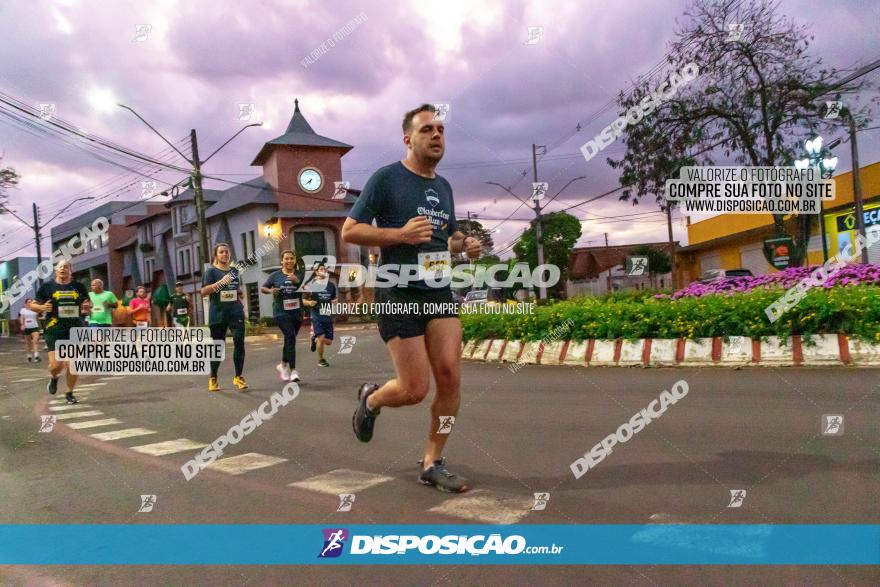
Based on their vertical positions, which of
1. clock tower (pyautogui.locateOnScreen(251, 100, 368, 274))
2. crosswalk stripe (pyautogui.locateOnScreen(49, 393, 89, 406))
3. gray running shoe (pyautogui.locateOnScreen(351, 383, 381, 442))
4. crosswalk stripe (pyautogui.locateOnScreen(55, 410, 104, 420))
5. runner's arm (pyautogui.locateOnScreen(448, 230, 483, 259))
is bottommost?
crosswalk stripe (pyautogui.locateOnScreen(55, 410, 104, 420))

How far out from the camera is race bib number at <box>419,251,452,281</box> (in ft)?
11.7

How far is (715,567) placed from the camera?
7.95 feet

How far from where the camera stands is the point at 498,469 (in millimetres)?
3932

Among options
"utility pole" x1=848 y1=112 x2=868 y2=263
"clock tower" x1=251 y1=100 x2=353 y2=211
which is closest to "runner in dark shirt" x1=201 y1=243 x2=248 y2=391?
"utility pole" x1=848 y1=112 x2=868 y2=263

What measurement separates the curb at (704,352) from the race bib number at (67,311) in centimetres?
627

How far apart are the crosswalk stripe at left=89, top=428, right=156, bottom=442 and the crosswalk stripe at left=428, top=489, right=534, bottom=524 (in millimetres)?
3745

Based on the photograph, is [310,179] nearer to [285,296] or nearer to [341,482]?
[285,296]

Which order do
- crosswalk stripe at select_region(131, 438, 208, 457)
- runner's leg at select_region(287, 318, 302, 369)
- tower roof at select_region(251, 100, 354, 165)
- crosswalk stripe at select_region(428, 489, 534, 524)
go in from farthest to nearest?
tower roof at select_region(251, 100, 354, 165) < runner's leg at select_region(287, 318, 302, 369) < crosswalk stripe at select_region(131, 438, 208, 457) < crosswalk stripe at select_region(428, 489, 534, 524)

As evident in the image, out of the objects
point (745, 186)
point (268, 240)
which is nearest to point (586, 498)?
point (745, 186)

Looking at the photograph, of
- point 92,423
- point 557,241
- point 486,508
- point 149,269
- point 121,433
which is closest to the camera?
point 486,508

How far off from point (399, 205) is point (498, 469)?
5.70 feet

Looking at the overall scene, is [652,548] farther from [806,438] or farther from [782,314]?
[782,314]

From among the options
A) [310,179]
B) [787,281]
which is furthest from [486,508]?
[310,179]

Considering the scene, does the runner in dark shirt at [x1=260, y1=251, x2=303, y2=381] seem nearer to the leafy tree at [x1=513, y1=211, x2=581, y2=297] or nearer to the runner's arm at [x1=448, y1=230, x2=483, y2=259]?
the runner's arm at [x1=448, y1=230, x2=483, y2=259]
